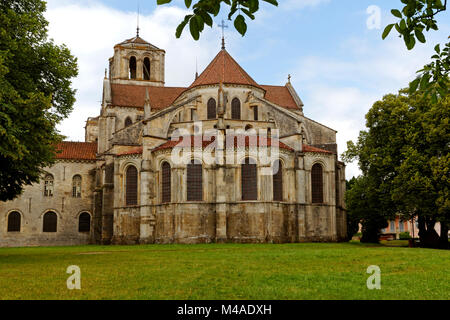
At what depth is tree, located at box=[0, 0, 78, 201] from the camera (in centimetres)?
1762

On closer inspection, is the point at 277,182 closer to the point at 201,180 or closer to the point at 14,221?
the point at 201,180

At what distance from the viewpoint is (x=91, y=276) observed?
12.8 meters

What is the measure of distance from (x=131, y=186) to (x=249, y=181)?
10477 millimetres

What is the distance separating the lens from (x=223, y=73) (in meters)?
44.1

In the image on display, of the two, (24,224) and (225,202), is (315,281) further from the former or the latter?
(24,224)

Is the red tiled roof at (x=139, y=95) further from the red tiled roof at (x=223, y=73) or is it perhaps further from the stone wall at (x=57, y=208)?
the red tiled roof at (x=223, y=73)

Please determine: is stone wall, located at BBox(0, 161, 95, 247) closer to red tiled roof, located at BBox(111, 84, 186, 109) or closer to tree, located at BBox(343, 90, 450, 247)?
red tiled roof, located at BBox(111, 84, 186, 109)

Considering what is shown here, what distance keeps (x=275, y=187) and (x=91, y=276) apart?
2599cm

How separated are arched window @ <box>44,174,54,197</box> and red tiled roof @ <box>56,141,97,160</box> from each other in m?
2.30

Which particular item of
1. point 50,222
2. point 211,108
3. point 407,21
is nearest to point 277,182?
point 211,108

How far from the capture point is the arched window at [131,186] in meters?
40.4

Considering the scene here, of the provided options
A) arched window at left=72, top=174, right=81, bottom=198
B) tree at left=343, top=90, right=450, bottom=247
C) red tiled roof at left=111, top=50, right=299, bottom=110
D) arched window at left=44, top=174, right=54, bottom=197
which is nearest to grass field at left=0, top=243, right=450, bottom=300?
tree at left=343, top=90, right=450, bottom=247

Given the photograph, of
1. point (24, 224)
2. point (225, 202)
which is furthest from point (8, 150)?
point (24, 224)

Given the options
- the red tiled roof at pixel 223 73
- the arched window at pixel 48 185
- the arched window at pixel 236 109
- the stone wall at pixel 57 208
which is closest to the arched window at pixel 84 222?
the stone wall at pixel 57 208
